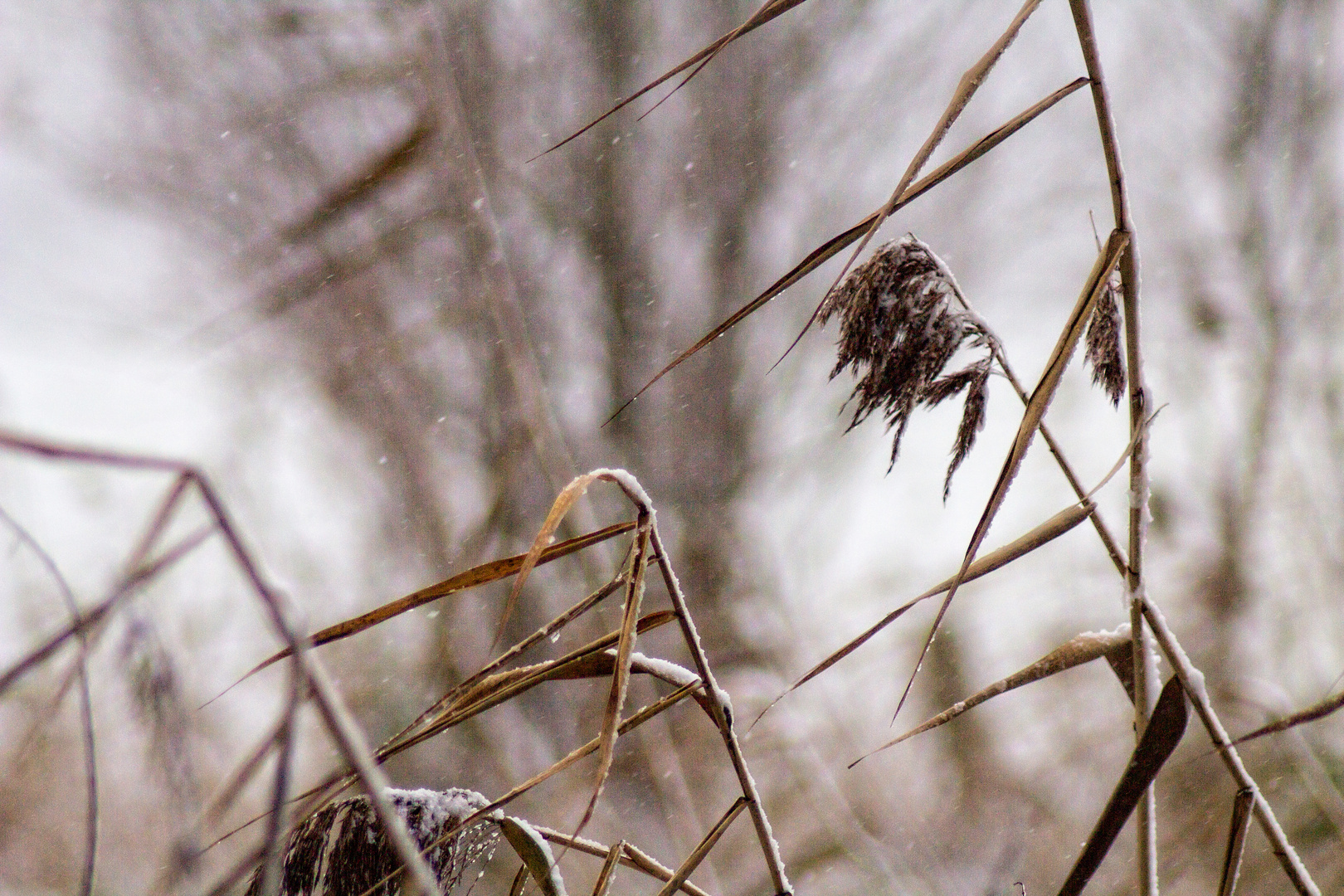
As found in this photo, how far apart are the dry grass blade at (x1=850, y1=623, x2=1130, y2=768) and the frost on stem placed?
0.27 feet

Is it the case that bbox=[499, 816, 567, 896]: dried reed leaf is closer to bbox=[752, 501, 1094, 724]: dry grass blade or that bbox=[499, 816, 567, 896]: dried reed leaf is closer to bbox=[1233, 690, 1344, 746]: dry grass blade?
bbox=[752, 501, 1094, 724]: dry grass blade

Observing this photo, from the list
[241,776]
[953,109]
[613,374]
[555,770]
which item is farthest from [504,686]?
[613,374]

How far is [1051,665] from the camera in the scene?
367 mm

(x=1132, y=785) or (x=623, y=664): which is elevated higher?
(x=623, y=664)

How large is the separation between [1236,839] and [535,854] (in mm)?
294

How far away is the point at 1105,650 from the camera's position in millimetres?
382

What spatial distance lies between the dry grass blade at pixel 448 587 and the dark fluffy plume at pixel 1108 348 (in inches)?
8.6

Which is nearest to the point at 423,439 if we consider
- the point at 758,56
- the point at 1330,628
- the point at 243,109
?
the point at 243,109

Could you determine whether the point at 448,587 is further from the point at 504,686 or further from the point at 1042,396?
the point at 1042,396

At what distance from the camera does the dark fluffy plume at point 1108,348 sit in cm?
37

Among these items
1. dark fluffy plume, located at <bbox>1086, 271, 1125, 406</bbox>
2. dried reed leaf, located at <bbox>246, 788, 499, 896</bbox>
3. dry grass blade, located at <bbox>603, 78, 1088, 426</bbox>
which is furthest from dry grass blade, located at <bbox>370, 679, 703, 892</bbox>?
dark fluffy plume, located at <bbox>1086, 271, 1125, 406</bbox>

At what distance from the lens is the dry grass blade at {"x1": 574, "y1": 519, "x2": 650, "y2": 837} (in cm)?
27

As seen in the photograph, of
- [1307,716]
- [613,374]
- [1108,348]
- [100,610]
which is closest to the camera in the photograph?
[100,610]

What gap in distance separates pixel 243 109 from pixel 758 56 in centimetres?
163
